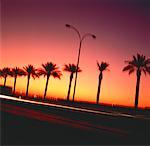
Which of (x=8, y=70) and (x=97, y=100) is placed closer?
(x=97, y=100)

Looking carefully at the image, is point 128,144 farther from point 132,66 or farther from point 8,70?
point 8,70

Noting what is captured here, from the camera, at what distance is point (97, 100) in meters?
67.8

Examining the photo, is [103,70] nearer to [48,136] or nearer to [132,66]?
[132,66]

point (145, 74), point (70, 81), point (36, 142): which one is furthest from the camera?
point (70, 81)

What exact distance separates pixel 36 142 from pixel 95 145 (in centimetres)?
142

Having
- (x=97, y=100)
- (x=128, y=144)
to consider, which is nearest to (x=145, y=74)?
(x=97, y=100)

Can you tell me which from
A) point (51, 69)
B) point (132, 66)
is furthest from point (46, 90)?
point (132, 66)

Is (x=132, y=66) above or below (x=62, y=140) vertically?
above

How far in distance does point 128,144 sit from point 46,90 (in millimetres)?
76097

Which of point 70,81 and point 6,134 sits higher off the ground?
point 70,81

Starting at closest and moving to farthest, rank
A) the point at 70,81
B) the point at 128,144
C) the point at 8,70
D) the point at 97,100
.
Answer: the point at 128,144, the point at 97,100, the point at 70,81, the point at 8,70

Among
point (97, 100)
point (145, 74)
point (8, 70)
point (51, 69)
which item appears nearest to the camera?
point (145, 74)

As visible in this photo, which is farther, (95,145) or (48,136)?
(48,136)

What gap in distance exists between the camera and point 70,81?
2869 inches
